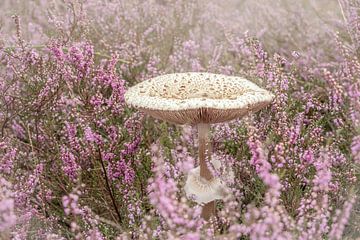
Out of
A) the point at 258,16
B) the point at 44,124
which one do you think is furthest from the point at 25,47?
the point at 258,16

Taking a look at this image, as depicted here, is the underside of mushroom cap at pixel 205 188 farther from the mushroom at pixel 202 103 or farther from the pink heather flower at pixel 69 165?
the pink heather flower at pixel 69 165

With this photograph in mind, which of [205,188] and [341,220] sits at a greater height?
[341,220]

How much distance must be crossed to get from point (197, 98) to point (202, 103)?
0.08 metres

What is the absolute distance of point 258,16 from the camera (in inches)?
251

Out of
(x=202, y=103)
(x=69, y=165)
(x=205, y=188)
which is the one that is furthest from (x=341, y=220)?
(x=69, y=165)

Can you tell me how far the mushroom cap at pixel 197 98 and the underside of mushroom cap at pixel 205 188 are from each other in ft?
1.09

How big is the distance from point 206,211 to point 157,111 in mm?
805

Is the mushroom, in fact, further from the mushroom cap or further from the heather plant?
the heather plant

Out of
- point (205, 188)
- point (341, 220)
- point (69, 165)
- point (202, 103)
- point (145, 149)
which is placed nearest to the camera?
point (341, 220)

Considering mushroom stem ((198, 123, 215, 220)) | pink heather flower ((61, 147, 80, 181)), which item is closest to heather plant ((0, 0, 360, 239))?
pink heather flower ((61, 147, 80, 181))

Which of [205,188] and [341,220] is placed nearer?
[341,220]

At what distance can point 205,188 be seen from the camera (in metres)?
2.95

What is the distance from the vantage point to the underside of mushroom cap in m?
Result: 2.91

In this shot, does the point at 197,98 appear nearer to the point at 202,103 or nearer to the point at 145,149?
the point at 202,103
